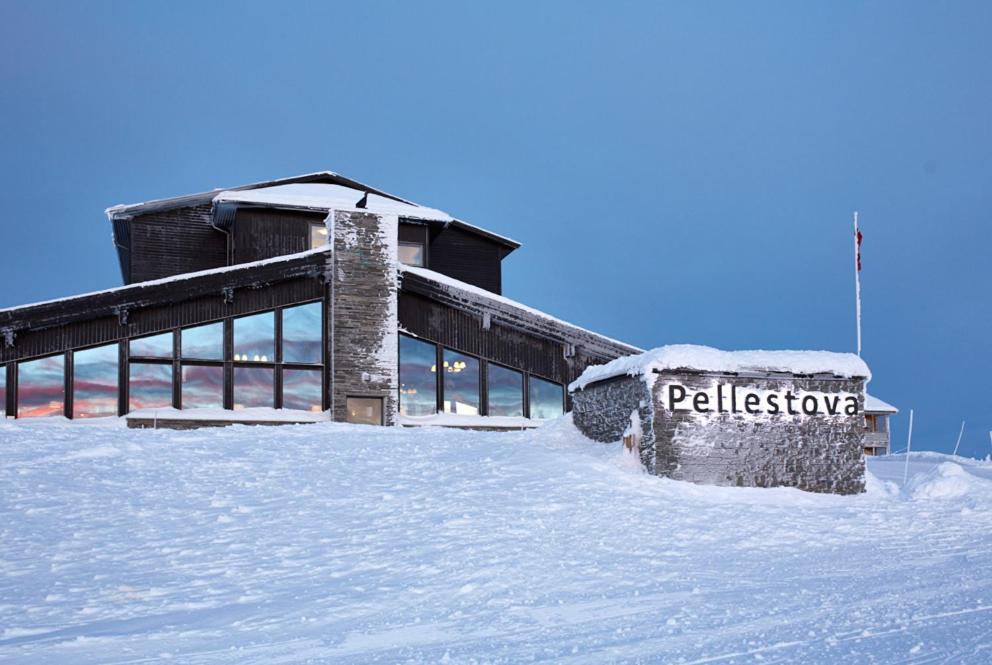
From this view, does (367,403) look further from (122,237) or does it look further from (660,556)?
(660,556)

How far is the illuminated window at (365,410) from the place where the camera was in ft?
77.6

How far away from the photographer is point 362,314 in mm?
23797

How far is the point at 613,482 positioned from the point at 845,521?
3.39 meters

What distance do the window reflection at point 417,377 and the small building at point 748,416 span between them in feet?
30.2

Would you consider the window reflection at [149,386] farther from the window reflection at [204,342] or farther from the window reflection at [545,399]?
the window reflection at [545,399]

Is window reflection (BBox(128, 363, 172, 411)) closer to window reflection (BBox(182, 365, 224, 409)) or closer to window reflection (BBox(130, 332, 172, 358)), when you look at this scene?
window reflection (BBox(130, 332, 172, 358))

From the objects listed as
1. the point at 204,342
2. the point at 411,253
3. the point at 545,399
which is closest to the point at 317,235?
the point at 411,253

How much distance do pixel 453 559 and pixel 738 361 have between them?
765 cm

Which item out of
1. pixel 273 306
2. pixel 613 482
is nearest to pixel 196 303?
pixel 273 306

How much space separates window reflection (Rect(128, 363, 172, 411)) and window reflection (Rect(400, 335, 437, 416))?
5867mm

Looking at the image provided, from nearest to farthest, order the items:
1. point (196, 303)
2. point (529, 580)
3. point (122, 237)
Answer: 1. point (529, 580)
2. point (196, 303)
3. point (122, 237)

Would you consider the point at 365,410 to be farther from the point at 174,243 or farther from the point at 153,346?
the point at 174,243

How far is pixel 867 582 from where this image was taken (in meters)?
9.11

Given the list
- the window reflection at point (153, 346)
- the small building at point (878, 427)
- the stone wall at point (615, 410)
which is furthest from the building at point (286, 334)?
the small building at point (878, 427)
